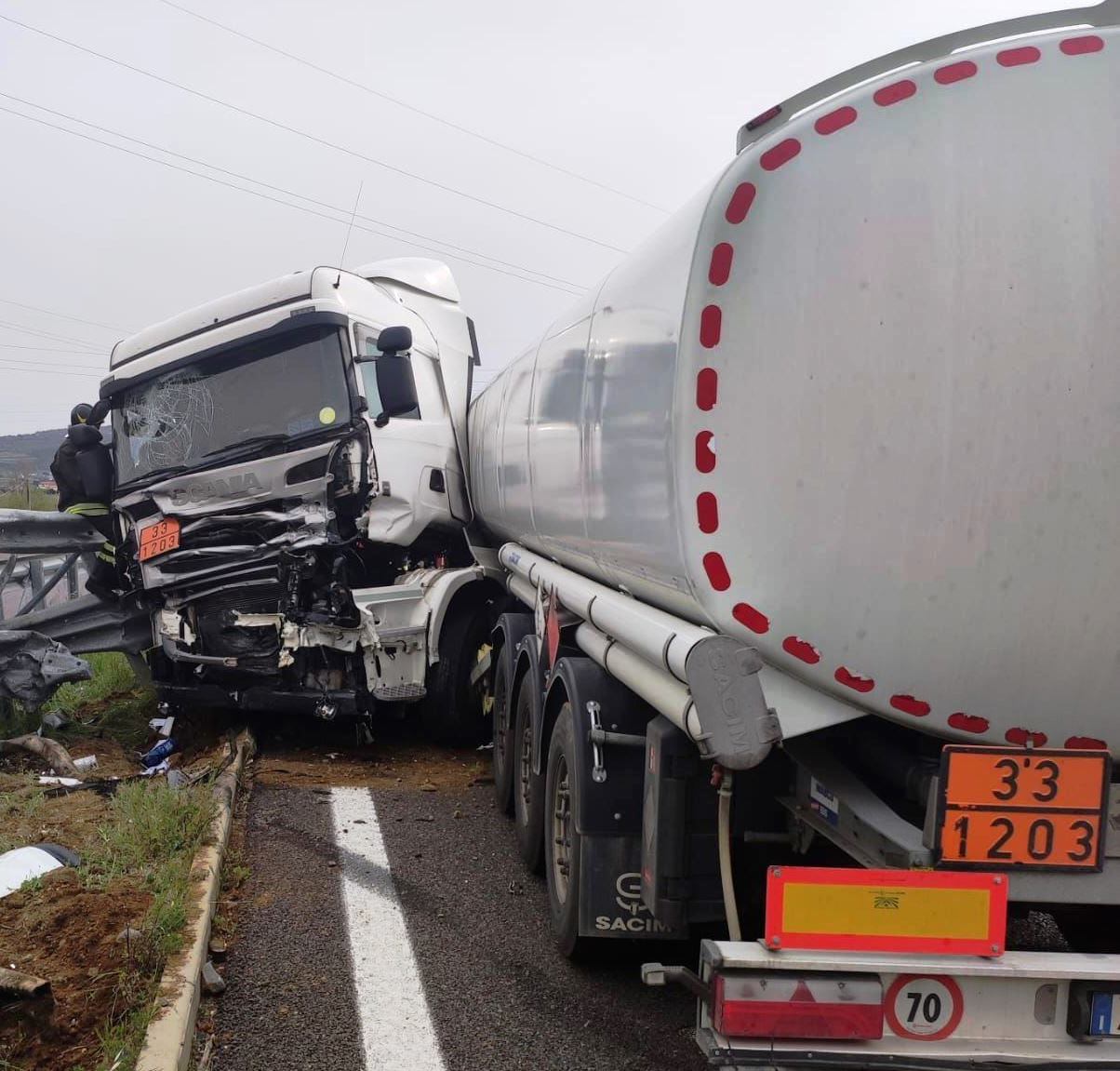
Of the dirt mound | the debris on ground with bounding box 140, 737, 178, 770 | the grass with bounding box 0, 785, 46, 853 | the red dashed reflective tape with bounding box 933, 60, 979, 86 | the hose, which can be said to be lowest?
the debris on ground with bounding box 140, 737, 178, 770

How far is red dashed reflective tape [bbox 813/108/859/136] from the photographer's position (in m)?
2.76

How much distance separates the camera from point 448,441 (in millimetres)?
8742

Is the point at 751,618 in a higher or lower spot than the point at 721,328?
lower

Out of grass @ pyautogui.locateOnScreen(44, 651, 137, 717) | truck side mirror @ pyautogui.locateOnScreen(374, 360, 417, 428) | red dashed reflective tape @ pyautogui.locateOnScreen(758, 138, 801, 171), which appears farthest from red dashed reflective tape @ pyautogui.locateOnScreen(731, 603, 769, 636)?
grass @ pyautogui.locateOnScreen(44, 651, 137, 717)

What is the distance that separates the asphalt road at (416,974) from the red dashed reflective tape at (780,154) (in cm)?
285

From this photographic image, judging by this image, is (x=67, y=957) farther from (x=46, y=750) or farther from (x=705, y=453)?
(x=46, y=750)

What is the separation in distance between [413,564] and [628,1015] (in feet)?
14.9

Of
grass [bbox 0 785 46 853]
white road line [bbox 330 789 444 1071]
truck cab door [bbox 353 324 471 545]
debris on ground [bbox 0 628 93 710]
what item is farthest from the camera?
debris on ground [bbox 0 628 93 710]

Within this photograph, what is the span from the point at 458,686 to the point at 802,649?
18.0 feet

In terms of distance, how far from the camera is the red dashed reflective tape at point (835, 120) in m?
2.76

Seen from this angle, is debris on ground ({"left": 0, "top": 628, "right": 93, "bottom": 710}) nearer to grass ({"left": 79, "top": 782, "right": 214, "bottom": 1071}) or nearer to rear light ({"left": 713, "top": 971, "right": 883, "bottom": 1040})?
grass ({"left": 79, "top": 782, "right": 214, "bottom": 1071})

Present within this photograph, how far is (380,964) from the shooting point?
14.8ft

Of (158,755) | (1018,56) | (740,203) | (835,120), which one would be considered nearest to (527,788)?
(158,755)

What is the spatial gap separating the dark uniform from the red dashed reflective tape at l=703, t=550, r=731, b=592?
627cm
